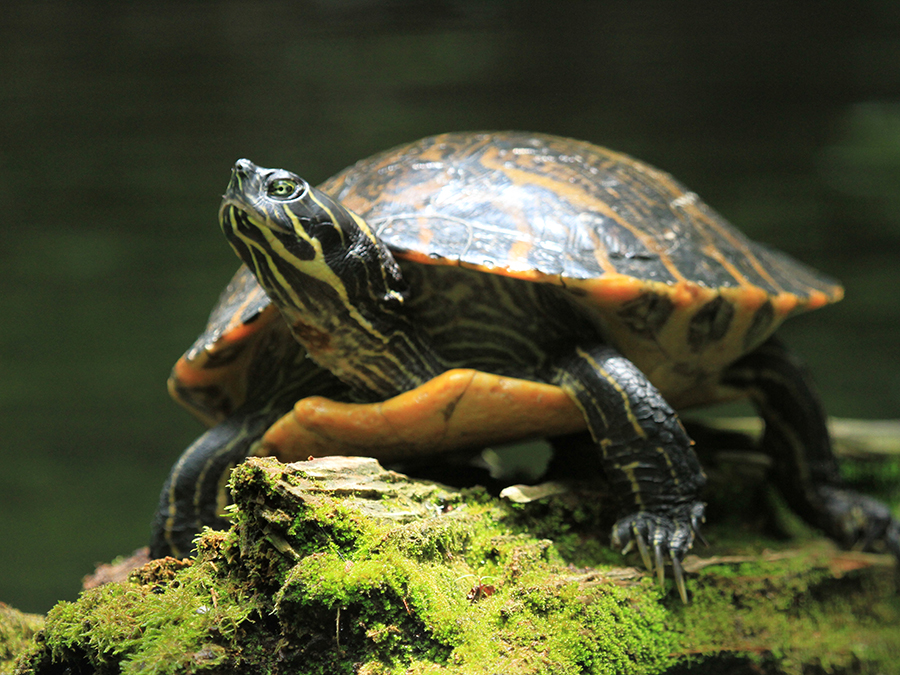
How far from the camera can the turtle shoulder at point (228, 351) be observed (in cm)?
206

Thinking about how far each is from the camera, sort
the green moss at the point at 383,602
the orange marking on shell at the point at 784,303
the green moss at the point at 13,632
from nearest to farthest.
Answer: the green moss at the point at 383,602, the green moss at the point at 13,632, the orange marking on shell at the point at 784,303

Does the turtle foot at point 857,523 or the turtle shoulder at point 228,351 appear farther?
the turtle foot at point 857,523

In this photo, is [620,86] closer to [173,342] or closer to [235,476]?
[173,342]

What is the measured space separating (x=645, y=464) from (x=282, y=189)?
→ 1194 mm

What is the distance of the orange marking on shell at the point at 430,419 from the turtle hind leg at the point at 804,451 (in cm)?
93

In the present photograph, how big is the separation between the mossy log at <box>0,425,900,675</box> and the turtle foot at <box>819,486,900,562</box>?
502 mm

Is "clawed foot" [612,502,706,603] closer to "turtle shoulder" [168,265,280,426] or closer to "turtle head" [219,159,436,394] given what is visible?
"turtle head" [219,159,436,394]

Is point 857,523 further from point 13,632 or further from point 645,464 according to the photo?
point 13,632

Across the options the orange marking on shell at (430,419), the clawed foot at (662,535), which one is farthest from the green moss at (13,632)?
the clawed foot at (662,535)

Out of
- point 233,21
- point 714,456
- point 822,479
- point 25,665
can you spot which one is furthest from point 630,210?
point 233,21

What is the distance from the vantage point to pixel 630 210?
218 cm

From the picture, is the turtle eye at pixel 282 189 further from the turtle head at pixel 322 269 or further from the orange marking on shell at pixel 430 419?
the orange marking on shell at pixel 430 419

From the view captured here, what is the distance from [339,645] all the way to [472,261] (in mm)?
1043

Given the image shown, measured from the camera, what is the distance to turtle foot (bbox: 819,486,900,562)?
7.97 ft
